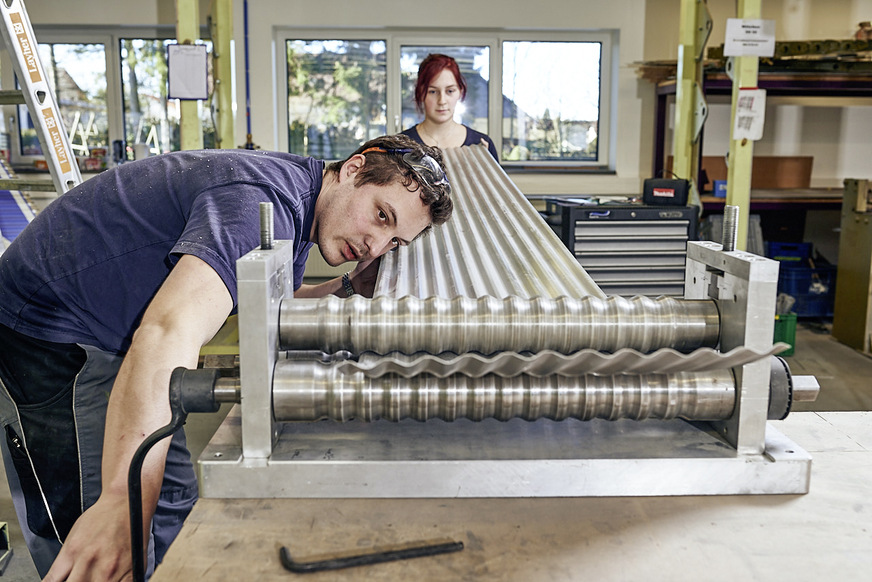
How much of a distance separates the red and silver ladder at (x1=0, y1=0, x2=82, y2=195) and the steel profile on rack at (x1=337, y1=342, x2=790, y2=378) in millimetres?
1801

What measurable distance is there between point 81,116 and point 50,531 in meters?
4.31

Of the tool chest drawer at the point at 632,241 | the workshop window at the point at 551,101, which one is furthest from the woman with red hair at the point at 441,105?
the workshop window at the point at 551,101

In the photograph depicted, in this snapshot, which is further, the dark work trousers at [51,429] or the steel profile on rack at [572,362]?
the dark work trousers at [51,429]

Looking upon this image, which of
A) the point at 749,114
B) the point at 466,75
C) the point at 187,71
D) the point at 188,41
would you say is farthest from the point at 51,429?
the point at 466,75

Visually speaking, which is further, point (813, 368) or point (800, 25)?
point (800, 25)

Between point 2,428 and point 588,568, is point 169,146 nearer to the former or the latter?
point 2,428

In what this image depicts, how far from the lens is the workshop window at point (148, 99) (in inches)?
188

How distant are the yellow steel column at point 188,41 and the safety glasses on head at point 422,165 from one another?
183cm

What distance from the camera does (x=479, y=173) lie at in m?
1.84

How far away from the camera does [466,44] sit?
4770 mm

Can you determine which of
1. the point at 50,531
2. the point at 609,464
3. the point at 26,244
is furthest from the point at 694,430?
the point at 50,531

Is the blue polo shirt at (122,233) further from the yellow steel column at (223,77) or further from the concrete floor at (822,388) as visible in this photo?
the yellow steel column at (223,77)

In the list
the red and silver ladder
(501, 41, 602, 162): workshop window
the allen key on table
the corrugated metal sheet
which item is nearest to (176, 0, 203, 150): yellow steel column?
the red and silver ladder

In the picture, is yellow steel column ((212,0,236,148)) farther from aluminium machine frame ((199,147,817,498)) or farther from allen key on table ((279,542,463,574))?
allen key on table ((279,542,463,574))
